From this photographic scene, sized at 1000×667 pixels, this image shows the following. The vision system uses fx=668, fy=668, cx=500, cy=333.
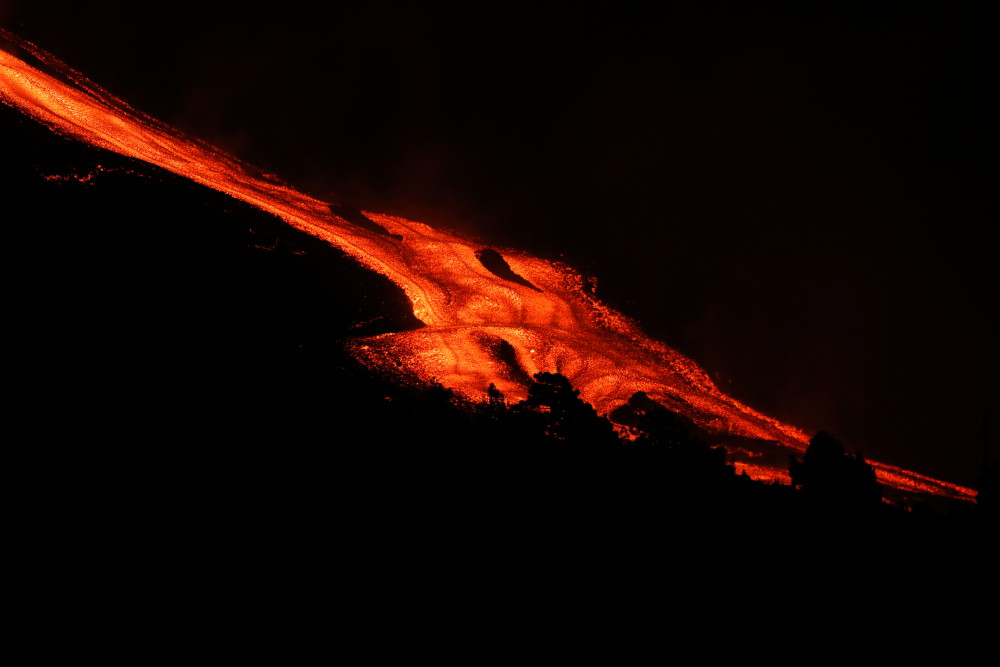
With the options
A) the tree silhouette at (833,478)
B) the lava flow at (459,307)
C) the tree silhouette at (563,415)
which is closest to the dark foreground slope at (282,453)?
the tree silhouette at (563,415)

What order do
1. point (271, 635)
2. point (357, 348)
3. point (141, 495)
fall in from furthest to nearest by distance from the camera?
point (357, 348)
point (141, 495)
point (271, 635)

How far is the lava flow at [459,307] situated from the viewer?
31.7 ft

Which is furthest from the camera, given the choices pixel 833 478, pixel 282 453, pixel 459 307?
pixel 459 307

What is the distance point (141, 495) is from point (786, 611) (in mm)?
5853

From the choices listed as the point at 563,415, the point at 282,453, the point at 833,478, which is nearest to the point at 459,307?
the point at 563,415

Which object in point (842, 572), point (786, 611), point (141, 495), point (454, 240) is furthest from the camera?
point (454, 240)

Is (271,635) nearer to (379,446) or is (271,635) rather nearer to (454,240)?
(379,446)

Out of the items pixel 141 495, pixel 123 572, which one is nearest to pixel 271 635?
pixel 123 572

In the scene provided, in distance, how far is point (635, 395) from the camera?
1075 cm

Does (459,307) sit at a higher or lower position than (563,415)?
higher

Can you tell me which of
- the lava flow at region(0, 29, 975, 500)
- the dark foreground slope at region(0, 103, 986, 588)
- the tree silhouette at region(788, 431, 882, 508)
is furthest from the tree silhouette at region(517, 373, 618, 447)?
the tree silhouette at region(788, 431, 882, 508)

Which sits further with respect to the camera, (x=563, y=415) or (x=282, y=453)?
(x=563, y=415)

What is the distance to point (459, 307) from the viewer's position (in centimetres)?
1112

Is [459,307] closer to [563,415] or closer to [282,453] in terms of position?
[563,415]
